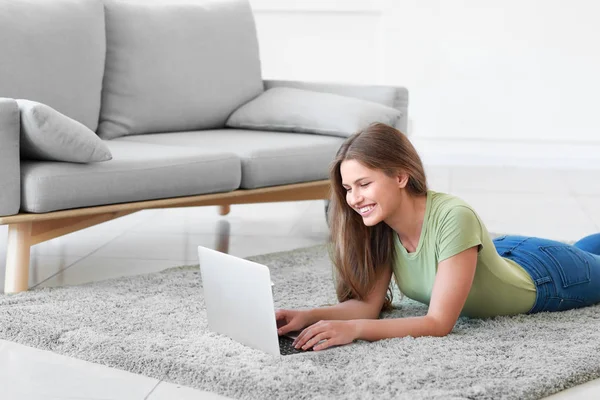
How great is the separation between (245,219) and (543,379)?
2.27m

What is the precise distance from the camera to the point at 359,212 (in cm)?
213

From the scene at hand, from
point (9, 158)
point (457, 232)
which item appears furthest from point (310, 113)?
point (457, 232)

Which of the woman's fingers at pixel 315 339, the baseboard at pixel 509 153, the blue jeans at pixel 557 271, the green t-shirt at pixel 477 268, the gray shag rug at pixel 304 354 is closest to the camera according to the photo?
the gray shag rug at pixel 304 354

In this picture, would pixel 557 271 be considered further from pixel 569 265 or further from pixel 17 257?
pixel 17 257

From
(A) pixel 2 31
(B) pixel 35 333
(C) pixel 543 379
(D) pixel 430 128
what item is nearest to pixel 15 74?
(A) pixel 2 31

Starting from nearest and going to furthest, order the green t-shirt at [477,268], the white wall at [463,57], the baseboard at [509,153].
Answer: the green t-shirt at [477,268], the white wall at [463,57], the baseboard at [509,153]

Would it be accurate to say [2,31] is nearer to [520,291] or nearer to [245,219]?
[245,219]

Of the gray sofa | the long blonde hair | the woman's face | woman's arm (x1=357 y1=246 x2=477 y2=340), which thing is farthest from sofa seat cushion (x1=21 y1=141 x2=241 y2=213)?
woman's arm (x1=357 y1=246 x2=477 y2=340)

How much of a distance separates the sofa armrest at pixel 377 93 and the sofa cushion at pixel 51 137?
1.50 m

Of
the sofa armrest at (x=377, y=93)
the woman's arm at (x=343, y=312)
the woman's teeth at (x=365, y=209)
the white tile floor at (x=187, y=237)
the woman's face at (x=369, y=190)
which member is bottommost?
the white tile floor at (x=187, y=237)

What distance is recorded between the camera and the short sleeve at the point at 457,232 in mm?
2074

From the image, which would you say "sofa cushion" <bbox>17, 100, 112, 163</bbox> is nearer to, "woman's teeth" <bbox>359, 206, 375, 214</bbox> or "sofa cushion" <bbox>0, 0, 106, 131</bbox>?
"sofa cushion" <bbox>0, 0, 106, 131</bbox>

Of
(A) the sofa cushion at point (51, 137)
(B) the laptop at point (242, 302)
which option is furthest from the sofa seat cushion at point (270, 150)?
(B) the laptop at point (242, 302)

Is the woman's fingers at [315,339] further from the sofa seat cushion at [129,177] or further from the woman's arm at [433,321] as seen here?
the sofa seat cushion at [129,177]
